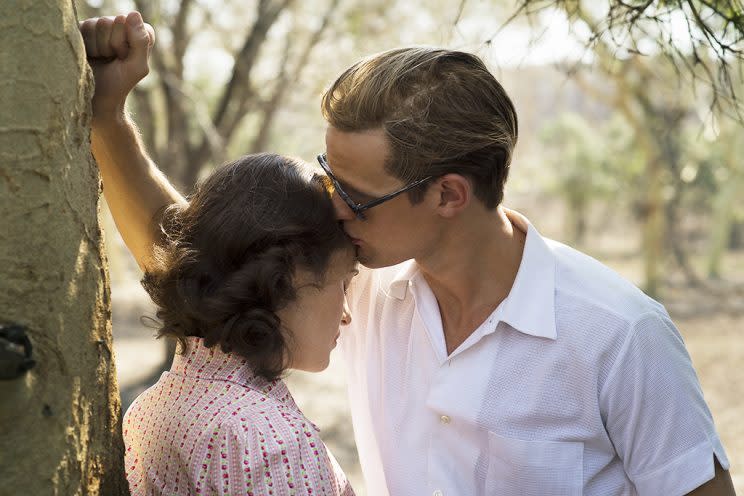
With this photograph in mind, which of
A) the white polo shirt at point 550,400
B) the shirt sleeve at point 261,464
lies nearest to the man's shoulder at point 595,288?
the white polo shirt at point 550,400

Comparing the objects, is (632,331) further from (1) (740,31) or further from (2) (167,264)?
(2) (167,264)

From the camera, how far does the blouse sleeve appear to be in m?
1.58

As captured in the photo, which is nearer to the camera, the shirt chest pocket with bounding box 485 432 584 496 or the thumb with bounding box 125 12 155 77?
the thumb with bounding box 125 12 155 77

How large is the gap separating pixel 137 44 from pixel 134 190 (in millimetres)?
470

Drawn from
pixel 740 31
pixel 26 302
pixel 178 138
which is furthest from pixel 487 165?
pixel 178 138

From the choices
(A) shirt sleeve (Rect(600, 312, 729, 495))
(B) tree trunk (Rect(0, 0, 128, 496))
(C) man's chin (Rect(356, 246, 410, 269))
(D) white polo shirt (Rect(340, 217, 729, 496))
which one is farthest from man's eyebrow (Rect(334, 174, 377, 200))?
(B) tree trunk (Rect(0, 0, 128, 496))

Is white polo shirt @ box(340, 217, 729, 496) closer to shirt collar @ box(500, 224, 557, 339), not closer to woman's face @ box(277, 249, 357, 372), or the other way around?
shirt collar @ box(500, 224, 557, 339)

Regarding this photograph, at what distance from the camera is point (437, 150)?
7.68 feet

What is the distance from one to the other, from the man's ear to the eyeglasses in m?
0.04

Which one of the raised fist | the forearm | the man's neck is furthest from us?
the man's neck

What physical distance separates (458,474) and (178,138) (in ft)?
27.4

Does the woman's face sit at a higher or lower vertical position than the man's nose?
lower

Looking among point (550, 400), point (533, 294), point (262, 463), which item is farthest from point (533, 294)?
point (262, 463)

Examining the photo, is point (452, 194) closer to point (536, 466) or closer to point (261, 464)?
point (536, 466)
